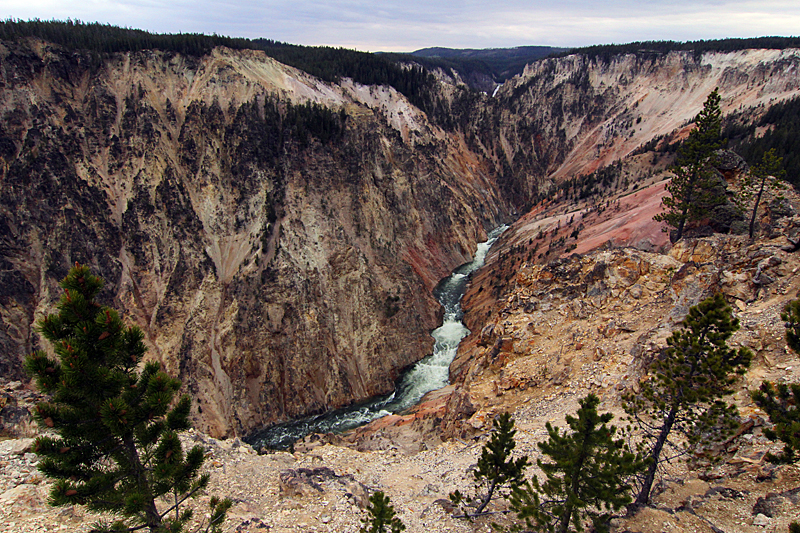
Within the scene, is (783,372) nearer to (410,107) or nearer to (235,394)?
(235,394)

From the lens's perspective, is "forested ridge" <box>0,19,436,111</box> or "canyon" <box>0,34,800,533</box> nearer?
"canyon" <box>0,34,800,533</box>

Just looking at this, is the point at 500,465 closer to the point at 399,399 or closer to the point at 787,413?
the point at 787,413

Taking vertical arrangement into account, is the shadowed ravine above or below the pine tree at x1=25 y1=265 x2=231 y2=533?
below

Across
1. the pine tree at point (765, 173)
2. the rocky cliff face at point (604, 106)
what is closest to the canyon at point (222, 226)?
the pine tree at point (765, 173)

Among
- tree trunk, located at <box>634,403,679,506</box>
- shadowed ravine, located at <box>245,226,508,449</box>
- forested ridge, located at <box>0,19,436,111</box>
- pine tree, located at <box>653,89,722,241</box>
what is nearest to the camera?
tree trunk, located at <box>634,403,679,506</box>

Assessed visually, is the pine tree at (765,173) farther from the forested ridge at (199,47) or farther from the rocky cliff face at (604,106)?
the rocky cliff face at (604,106)

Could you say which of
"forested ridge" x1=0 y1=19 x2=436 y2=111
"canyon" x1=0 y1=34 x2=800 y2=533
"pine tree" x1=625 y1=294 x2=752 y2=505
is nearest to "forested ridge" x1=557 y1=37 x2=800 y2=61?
"canyon" x1=0 y1=34 x2=800 y2=533

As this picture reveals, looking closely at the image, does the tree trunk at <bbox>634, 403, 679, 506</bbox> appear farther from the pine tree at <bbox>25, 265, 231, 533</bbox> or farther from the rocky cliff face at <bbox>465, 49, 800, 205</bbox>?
the rocky cliff face at <bbox>465, 49, 800, 205</bbox>

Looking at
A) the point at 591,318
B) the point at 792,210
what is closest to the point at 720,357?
the point at 591,318
